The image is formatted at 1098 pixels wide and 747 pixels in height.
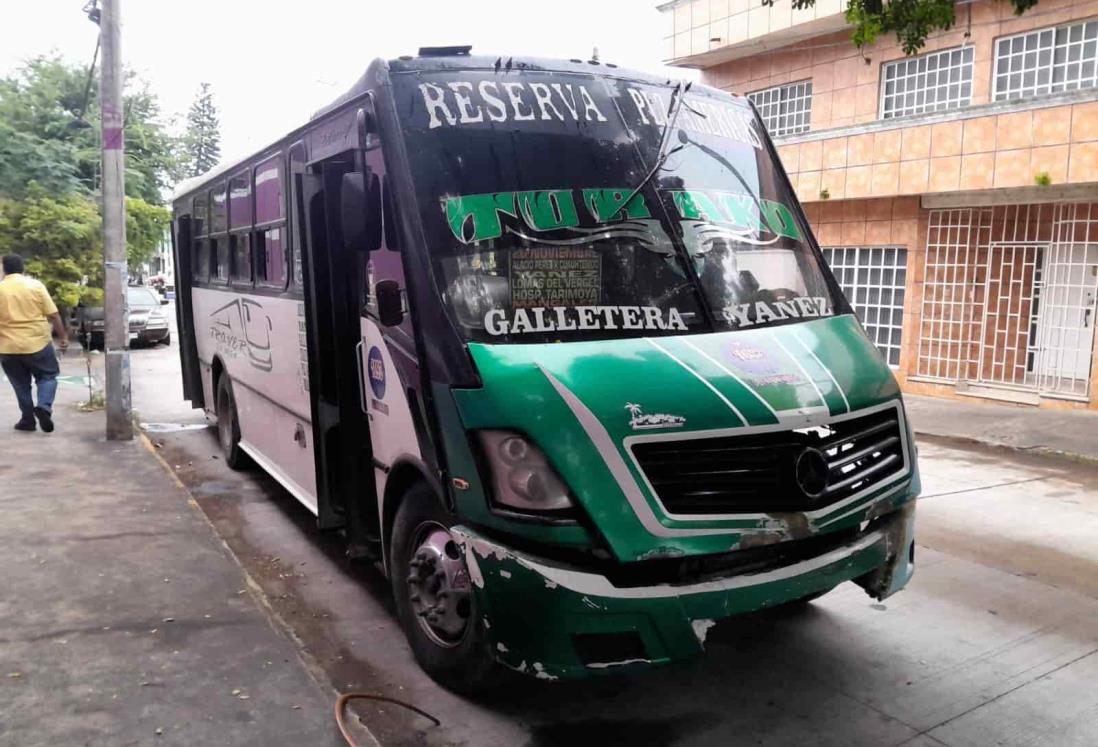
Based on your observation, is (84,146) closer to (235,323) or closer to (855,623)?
(235,323)

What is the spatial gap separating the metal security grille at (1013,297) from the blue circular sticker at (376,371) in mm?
10811

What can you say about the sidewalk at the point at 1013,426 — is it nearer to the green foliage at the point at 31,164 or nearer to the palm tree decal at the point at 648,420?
the palm tree decal at the point at 648,420

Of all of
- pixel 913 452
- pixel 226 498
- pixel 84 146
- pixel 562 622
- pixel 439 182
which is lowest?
pixel 226 498

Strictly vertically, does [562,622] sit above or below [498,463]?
below

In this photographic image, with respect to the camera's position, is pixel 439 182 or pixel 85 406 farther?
pixel 85 406

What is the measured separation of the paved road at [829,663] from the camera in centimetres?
354

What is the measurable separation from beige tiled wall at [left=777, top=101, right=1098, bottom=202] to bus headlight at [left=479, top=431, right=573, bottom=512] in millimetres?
10782

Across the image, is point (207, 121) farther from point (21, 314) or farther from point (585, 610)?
point (585, 610)

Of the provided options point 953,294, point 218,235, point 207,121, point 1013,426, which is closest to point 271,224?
point 218,235

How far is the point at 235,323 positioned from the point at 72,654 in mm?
3717

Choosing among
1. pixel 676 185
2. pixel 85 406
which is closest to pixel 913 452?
pixel 676 185

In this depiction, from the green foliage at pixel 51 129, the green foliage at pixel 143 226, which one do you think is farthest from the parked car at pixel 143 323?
the green foliage at pixel 51 129

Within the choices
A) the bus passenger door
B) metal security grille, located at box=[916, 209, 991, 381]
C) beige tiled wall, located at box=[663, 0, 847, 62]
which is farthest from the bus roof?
beige tiled wall, located at box=[663, 0, 847, 62]

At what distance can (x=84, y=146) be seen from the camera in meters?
18.6
